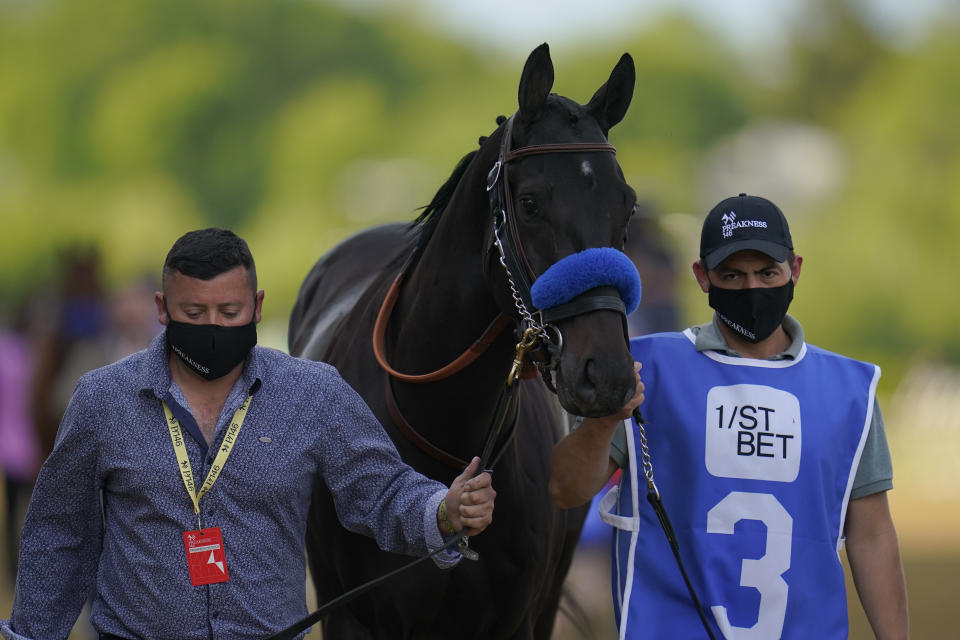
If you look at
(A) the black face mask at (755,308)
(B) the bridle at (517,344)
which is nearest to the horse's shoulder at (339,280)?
(B) the bridle at (517,344)

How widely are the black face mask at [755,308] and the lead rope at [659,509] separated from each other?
30 cm

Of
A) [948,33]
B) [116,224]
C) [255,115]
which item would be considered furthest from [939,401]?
[255,115]

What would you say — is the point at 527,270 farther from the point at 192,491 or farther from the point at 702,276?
the point at 192,491

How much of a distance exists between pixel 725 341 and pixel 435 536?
0.83 meters

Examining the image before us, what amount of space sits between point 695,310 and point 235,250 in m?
20.2

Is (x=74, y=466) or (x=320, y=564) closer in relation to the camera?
(x=74, y=466)

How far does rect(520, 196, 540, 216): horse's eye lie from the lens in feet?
9.28

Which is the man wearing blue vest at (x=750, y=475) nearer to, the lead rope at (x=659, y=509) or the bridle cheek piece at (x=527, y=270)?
the lead rope at (x=659, y=509)

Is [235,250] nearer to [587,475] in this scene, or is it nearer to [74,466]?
[74,466]

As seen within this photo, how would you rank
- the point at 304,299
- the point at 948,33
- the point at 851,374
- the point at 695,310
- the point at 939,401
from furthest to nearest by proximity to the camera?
→ the point at 948,33, the point at 695,310, the point at 939,401, the point at 304,299, the point at 851,374

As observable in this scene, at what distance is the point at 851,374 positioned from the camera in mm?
2848

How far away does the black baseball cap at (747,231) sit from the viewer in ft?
9.18

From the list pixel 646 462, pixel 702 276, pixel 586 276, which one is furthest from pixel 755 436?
pixel 586 276

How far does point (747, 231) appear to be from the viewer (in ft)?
9.22
